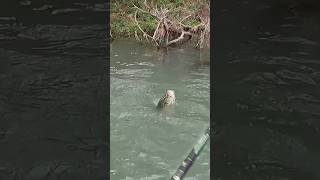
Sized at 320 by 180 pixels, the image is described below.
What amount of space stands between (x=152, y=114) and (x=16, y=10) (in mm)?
1506

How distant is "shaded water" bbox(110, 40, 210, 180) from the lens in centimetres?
385

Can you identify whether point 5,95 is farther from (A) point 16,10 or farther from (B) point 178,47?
(B) point 178,47

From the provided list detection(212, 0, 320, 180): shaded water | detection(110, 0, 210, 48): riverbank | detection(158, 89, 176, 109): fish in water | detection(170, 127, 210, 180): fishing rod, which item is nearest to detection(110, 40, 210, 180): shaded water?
A: detection(158, 89, 176, 109): fish in water

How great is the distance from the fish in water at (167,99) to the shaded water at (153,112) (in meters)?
0.07

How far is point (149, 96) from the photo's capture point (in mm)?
5316

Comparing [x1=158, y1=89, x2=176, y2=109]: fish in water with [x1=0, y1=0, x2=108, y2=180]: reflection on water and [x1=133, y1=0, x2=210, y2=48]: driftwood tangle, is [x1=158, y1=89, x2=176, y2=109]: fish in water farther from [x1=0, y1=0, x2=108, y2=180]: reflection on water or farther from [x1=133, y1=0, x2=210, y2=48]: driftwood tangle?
[x1=133, y1=0, x2=210, y2=48]: driftwood tangle

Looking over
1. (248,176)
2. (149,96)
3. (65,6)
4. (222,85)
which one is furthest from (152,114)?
(248,176)

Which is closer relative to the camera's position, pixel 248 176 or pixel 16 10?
pixel 248 176

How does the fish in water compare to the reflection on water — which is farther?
the fish in water

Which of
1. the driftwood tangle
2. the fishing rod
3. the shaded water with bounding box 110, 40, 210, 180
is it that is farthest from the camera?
the driftwood tangle

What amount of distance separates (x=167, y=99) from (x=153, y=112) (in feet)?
0.78

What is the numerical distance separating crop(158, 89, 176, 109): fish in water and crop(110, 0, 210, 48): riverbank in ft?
6.54

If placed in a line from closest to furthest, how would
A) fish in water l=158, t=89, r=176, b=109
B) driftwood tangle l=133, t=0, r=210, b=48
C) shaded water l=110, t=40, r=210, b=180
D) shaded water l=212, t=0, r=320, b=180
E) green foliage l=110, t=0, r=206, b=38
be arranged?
shaded water l=212, t=0, r=320, b=180 → shaded water l=110, t=40, r=210, b=180 → fish in water l=158, t=89, r=176, b=109 → driftwood tangle l=133, t=0, r=210, b=48 → green foliage l=110, t=0, r=206, b=38

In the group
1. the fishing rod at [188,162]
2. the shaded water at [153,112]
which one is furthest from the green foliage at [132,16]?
the fishing rod at [188,162]
